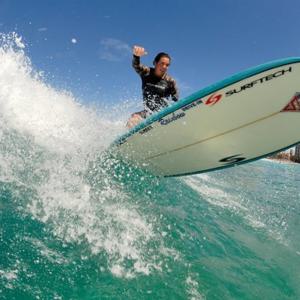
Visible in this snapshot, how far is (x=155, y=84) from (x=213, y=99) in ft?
7.66

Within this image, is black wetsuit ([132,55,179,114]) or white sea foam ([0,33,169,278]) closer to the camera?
white sea foam ([0,33,169,278])

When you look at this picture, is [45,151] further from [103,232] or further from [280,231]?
[280,231]

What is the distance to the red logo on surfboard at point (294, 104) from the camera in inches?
238

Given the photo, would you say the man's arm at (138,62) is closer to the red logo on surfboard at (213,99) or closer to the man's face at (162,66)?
the man's face at (162,66)

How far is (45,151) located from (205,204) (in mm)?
3544

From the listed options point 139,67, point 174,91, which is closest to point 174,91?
point 174,91

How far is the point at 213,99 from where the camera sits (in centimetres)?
611

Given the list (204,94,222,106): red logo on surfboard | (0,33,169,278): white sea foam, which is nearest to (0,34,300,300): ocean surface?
(0,33,169,278): white sea foam

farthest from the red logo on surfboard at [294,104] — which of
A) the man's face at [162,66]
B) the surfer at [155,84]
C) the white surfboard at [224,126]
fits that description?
the man's face at [162,66]

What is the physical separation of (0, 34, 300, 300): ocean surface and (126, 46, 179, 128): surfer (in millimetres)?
1395

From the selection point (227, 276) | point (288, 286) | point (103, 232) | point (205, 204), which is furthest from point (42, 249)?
point (205, 204)

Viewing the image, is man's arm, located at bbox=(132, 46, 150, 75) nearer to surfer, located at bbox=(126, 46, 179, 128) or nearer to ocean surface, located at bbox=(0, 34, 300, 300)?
surfer, located at bbox=(126, 46, 179, 128)

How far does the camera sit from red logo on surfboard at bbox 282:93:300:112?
605 centimetres

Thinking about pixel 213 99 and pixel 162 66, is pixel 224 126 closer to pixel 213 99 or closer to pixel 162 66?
pixel 213 99
